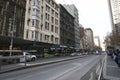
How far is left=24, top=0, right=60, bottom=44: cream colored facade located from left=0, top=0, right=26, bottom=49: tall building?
350cm

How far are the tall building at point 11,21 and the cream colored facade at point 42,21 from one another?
350 centimetres

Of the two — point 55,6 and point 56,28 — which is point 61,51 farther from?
point 55,6

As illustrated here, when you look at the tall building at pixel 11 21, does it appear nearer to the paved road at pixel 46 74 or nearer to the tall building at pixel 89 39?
the paved road at pixel 46 74

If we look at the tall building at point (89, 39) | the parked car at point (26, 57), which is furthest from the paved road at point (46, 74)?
the tall building at point (89, 39)

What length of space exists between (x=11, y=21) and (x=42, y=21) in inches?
679

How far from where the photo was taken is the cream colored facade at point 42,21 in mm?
44781

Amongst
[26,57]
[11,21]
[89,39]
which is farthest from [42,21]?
[89,39]

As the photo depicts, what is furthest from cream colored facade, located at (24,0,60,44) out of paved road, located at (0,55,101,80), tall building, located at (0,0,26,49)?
paved road, located at (0,55,101,80)

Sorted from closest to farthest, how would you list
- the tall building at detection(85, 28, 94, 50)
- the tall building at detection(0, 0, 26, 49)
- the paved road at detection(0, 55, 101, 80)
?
the paved road at detection(0, 55, 101, 80)
the tall building at detection(0, 0, 26, 49)
the tall building at detection(85, 28, 94, 50)

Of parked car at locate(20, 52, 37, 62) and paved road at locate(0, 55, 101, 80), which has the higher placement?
parked car at locate(20, 52, 37, 62)

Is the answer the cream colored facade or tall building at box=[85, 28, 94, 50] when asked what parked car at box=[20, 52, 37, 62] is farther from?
tall building at box=[85, 28, 94, 50]

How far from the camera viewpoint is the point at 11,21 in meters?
35.4

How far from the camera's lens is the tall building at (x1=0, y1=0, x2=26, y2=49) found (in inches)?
1305

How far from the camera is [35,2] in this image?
47.7 meters
